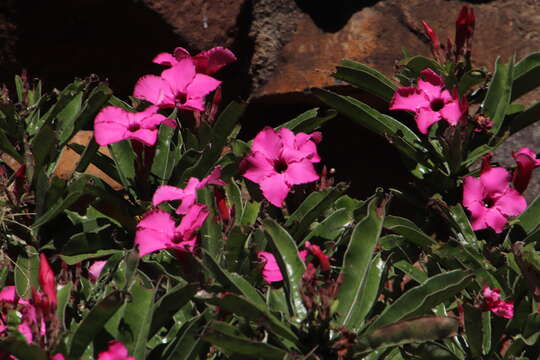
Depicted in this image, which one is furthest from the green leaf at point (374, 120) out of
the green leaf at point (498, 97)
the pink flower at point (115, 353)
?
the pink flower at point (115, 353)

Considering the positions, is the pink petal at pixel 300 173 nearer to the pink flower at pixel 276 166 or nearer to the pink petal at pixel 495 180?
the pink flower at pixel 276 166

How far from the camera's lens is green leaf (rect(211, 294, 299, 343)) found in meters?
1.16

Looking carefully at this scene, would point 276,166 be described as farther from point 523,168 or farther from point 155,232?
point 523,168

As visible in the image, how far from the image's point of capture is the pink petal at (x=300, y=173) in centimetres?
154

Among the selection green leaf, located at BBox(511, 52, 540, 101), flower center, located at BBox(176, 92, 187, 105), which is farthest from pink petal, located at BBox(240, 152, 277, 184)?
green leaf, located at BBox(511, 52, 540, 101)

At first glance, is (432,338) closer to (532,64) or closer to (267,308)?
(267,308)

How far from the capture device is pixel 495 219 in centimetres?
159

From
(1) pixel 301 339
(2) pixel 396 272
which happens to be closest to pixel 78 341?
(1) pixel 301 339

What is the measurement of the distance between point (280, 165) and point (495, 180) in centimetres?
45

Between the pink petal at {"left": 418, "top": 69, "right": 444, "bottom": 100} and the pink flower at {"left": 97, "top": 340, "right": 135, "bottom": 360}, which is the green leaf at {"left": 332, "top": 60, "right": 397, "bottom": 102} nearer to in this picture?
the pink petal at {"left": 418, "top": 69, "right": 444, "bottom": 100}

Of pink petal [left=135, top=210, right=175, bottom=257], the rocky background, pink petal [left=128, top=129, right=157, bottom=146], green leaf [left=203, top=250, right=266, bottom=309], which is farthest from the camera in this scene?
the rocky background

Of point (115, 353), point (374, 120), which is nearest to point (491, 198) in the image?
point (374, 120)

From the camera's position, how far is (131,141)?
1644 mm

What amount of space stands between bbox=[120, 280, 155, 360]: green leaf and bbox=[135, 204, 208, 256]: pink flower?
11 centimetres
